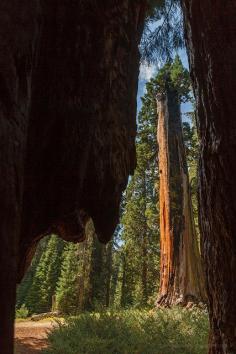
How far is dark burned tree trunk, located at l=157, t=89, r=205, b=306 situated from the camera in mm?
9805

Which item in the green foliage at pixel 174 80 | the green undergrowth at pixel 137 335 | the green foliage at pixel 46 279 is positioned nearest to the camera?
the green undergrowth at pixel 137 335

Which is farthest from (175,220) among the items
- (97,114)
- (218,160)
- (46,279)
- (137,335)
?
(46,279)

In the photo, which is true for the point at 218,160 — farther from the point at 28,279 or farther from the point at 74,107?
the point at 28,279

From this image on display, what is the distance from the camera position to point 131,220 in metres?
27.5

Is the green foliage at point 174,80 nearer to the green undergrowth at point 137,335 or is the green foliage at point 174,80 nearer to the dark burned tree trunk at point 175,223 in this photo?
the dark burned tree trunk at point 175,223

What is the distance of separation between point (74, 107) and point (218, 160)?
4.46 feet

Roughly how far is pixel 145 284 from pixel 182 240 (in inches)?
689

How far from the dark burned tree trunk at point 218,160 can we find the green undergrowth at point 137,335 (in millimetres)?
3718

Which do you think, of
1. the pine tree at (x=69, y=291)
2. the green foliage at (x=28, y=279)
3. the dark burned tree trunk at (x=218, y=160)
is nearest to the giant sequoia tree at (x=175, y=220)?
the dark burned tree trunk at (x=218, y=160)

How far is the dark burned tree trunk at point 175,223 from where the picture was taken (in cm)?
980

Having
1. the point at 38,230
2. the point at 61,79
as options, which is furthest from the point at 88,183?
the point at 61,79

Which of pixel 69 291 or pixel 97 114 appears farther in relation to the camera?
pixel 69 291

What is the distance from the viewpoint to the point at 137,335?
7.14 meters

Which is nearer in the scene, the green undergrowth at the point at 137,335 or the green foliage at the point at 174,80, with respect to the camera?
the green undergrowth at the point at 137,335
